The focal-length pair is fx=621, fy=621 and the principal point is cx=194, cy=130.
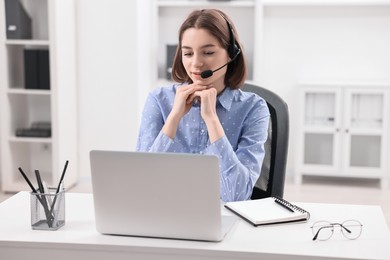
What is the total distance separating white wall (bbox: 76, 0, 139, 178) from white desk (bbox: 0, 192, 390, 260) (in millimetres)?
2755

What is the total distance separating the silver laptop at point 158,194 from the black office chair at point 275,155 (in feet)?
2.08

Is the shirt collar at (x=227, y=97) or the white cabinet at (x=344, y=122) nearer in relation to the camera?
the shirt collar at (x=227, y=97)

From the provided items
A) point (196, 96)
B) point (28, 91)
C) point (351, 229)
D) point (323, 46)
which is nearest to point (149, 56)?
point (28, 91)

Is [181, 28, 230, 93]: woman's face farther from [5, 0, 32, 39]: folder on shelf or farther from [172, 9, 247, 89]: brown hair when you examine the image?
[5, 0, 32, 39]: folder on shelf

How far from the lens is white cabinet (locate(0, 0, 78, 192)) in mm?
4023

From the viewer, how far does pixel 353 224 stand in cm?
162

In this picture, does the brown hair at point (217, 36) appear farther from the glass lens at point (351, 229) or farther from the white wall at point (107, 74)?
the white wall at point (107, 74)

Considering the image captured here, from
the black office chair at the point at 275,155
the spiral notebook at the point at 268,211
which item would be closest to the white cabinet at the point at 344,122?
the black office chair at the point at 275,155

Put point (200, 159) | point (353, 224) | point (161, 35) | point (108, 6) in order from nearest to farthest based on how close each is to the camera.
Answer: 1. point (200, 159)
2. point (353, 224)
3. point (108, 6)
4. point (161, 35)

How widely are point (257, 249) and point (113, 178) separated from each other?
0.37 metres

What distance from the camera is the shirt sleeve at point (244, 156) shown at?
6.13 feet

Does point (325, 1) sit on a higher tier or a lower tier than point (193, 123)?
higher

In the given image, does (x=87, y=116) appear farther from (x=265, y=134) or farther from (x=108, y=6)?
(x=265, y=134)

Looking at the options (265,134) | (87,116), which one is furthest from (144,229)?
(87,116)
